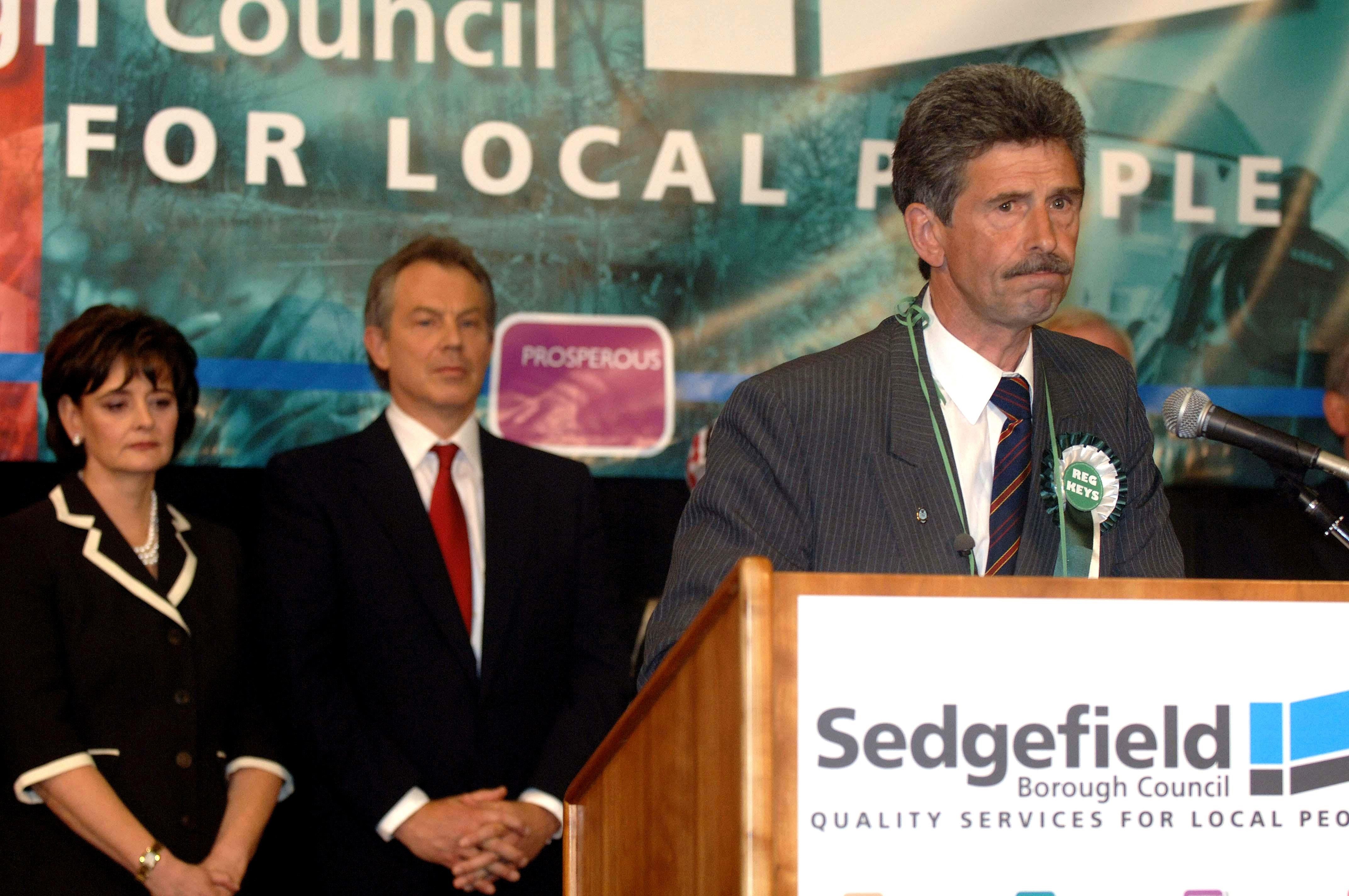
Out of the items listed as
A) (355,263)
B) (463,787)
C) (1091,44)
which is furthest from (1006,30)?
(463,787)

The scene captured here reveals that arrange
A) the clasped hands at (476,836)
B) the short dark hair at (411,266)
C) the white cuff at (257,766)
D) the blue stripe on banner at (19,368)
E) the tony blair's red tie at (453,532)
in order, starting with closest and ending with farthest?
1. the clasped hands at (476,836)
2. the white cuff at (257,766)
3. the tony blair's red tie at (453,532)
4. the short dark hair at (411,266)
5. the blue stripe on banner at (19,368)

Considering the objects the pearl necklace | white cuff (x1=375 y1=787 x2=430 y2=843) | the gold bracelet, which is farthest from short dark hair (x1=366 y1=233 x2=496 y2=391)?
the gold bracelet

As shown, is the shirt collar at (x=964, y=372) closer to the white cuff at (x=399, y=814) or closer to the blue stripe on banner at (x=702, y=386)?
the white cuff at (x=399, y=814)

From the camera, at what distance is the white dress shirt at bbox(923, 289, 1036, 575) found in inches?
74.4

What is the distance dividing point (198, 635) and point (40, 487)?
88 centimetres

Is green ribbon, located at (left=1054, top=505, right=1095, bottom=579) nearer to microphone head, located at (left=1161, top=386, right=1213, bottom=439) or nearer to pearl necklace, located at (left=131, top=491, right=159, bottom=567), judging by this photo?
microphone head, located at (left=1161, top=386, right=1213, bottom=439)

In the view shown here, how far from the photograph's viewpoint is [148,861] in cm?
263

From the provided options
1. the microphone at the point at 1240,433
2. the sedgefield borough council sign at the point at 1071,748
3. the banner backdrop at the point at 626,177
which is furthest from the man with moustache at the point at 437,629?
the sedgefield borough council sign at the point at 1071,748

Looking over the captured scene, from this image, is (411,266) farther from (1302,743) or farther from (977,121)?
(1302,743)

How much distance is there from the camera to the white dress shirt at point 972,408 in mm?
1890

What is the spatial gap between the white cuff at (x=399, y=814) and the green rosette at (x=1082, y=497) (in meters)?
1.47

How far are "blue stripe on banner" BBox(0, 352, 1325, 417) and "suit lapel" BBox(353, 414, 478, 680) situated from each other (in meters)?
0.56

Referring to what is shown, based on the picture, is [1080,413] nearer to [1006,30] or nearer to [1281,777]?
[1281,777]

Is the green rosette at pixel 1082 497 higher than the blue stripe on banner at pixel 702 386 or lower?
lower
